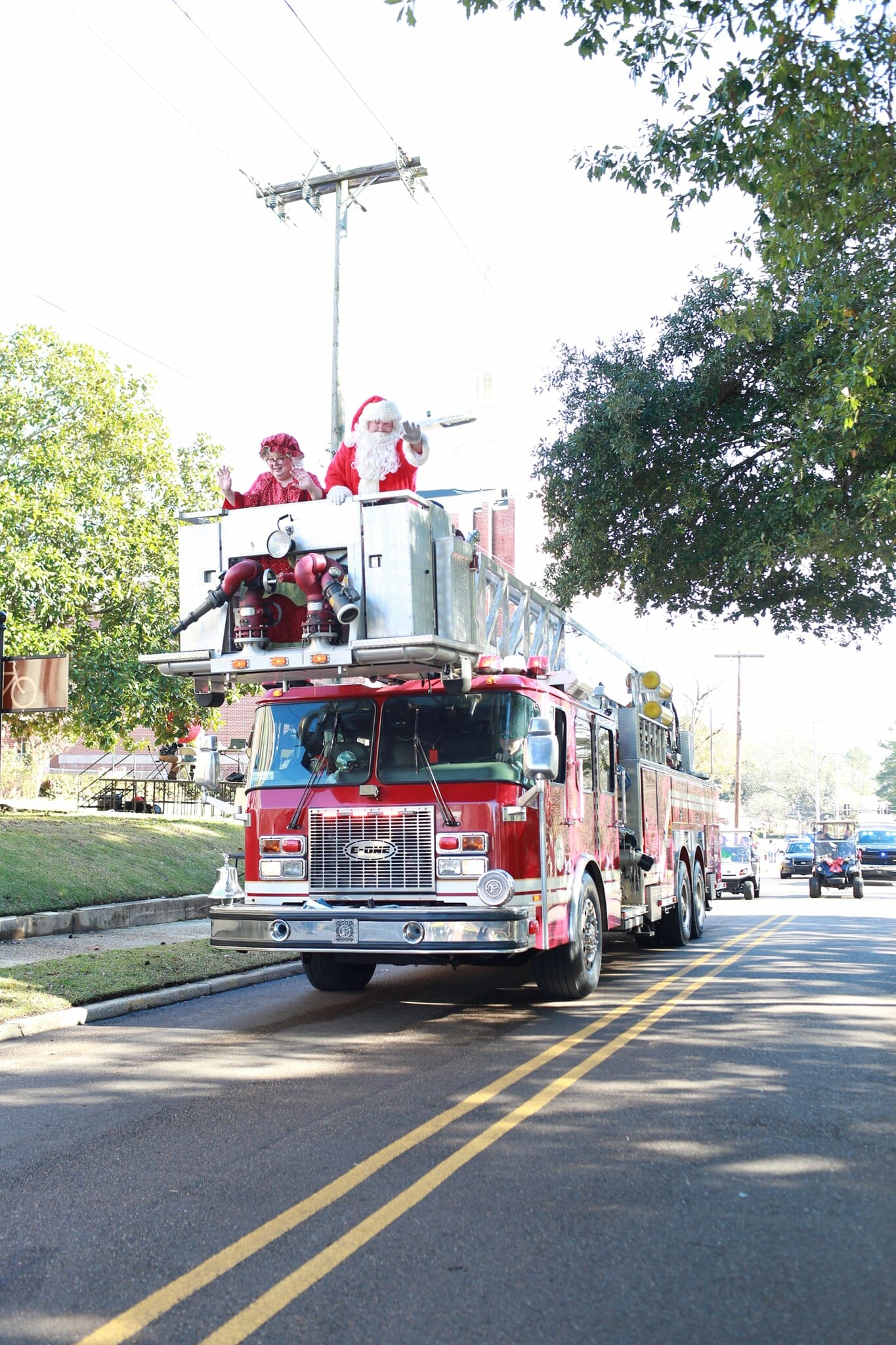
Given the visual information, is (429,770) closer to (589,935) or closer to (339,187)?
(589,935)

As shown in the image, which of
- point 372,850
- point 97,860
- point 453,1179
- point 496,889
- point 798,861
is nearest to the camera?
point 453,1179

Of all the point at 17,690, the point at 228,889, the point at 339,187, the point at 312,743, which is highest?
the point at 339,187

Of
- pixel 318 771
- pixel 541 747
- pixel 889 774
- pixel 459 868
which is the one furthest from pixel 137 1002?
pixel 889 774

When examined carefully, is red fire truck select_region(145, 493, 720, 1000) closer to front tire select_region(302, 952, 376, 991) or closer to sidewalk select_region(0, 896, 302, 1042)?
sidewalk select_region(0, 896, 302, 1042)

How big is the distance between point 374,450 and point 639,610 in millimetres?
11878

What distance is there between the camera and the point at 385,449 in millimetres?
9625

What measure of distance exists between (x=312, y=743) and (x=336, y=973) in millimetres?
2746

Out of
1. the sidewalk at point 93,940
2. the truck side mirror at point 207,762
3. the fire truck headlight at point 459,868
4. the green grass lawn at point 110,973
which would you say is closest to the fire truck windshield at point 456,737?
the fire truck headlight at point 459,868

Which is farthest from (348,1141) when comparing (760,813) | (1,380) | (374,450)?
(760,813)

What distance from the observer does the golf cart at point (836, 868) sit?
31422mm

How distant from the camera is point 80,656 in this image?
22719 millimetres

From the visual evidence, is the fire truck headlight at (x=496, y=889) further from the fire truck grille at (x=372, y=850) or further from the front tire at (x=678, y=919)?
the front tire at (x=678, y=919)

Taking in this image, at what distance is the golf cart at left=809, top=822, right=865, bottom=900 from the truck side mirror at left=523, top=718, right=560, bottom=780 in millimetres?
24252

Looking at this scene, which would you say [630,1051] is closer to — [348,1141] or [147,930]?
[348,1141]
